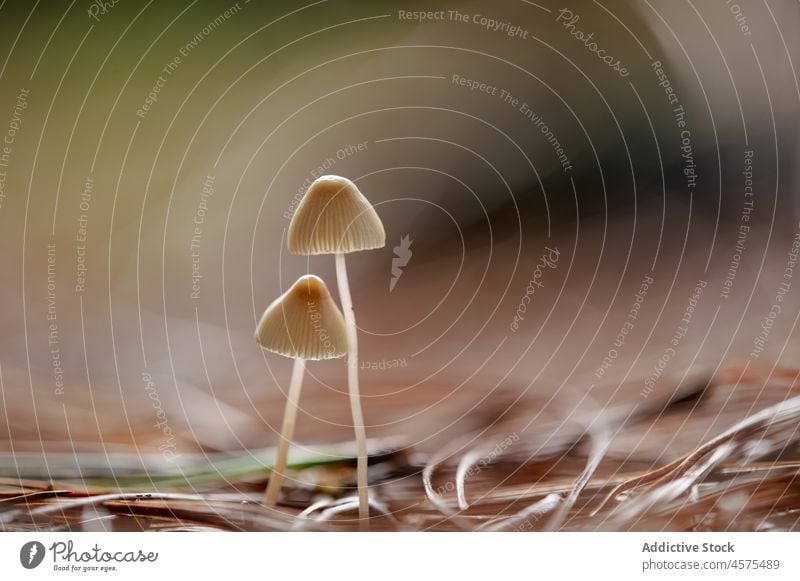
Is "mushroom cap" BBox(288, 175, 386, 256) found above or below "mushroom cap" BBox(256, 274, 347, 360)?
above
